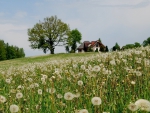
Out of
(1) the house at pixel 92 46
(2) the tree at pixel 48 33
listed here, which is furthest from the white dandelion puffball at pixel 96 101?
(1) the house at pixel 92 46

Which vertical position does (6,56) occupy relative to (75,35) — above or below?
below

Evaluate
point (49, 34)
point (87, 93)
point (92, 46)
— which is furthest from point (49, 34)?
point (87, 93)

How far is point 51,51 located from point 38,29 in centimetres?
715

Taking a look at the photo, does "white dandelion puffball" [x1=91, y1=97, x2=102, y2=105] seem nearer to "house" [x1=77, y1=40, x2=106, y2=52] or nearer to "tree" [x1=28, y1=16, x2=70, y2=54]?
"tree" [x1=28, y1=16, x2=70, y2=54]

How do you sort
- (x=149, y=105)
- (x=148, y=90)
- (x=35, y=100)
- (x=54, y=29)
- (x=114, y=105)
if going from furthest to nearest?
(x=54, y=29), (x=35, y=100), (x=148, y=90), (x=114, y=105), (x=149, y=105)

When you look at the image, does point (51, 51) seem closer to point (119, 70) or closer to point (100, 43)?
point (100, 43)

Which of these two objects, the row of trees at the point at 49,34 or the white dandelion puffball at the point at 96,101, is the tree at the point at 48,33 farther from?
the white dandelion puffball at the point at 96,101

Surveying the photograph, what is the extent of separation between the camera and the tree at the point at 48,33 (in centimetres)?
7244

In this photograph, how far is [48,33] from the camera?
73062mm

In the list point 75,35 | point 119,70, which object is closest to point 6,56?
point 75,35

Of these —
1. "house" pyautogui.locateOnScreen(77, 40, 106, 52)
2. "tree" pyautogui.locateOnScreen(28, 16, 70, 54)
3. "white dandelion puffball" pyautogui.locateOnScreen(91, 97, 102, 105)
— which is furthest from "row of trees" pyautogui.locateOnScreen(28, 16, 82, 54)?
"white dandelion puffball" pyautogui.locateOnScreen(91, 97, 102, 105)

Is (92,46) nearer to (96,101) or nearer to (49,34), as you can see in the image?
(49,34)

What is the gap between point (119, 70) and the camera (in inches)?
269

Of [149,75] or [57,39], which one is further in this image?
[57,39]
